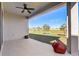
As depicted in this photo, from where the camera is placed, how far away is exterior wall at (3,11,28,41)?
10141 mm

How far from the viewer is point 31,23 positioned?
469 inches

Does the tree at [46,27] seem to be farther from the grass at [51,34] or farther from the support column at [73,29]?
the support column at [73,29]

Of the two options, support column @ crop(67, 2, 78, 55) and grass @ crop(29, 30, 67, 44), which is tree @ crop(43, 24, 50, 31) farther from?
support column @ crop(67, 2, 78, 55)

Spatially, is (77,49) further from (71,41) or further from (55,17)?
(55,17)

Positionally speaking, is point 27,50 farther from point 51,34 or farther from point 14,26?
point 14,26

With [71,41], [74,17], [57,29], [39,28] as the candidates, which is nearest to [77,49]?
[71,41]

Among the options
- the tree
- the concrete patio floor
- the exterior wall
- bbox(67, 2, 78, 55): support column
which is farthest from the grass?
bbox(67, 2, 78, 55): support column

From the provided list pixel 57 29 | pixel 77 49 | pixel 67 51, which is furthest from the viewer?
pixel 57 29

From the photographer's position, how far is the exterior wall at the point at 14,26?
1014 centimetres

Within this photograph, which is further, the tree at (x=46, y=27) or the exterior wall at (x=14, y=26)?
the tree at (x=46, y=27)

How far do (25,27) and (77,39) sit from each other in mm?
7255

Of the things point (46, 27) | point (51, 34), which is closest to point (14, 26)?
point (46, 27)

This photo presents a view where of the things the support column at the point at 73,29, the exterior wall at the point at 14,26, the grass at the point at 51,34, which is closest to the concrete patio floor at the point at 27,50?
Result: the support column at the point at 73,29

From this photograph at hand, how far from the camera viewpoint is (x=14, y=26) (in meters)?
10.9
